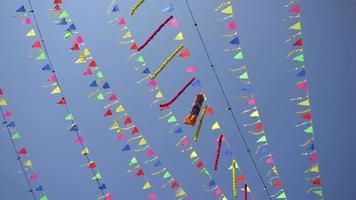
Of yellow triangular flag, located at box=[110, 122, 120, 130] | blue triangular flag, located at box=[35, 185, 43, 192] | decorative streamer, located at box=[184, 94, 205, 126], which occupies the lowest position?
blue triangular flag, located at box=[35, 185, 43, 192]

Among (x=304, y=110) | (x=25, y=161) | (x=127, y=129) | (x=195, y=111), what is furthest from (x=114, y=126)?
(x=304, y=110)

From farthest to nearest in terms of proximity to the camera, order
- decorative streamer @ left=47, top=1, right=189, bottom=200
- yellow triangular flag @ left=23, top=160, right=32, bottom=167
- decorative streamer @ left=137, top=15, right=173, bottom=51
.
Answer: decorative streamer @ left=47, top=1, right=189, bottom=200, yellow triangular flag @ left=23, top=160, right=32, bottom=167, decorative streamer @ left=137, top=15, right=173, bottom=51

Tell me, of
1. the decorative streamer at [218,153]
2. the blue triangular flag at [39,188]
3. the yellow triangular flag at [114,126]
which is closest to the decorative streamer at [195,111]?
the decorative streamer at [218,153]

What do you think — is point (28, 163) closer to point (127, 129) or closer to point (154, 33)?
point (127, 129)

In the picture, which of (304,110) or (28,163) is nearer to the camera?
(28,163)

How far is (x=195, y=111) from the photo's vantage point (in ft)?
15.6

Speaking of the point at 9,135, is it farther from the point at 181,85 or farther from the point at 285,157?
the point at 285,157

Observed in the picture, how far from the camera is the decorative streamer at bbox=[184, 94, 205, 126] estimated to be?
4.70 metres

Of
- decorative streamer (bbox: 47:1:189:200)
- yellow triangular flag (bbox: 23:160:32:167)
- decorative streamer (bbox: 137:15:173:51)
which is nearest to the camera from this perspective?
decorative streamer (bbox: 137:15:173:51)

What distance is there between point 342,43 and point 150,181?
8.28ft

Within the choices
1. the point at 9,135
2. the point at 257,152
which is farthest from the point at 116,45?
the point at 257,152

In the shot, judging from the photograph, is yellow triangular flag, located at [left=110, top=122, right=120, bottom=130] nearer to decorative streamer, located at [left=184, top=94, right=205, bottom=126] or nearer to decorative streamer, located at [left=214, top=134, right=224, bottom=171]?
decorative streamer, located at [left=184, top=94, right=205, bottom=126]

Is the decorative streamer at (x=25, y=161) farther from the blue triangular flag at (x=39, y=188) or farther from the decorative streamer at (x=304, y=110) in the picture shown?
the decorative streamer at (x=304, y=110)

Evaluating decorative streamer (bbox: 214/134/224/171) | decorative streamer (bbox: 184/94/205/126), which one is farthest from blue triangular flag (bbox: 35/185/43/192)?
decorative streamer (bbox: 214/134/224/171)
